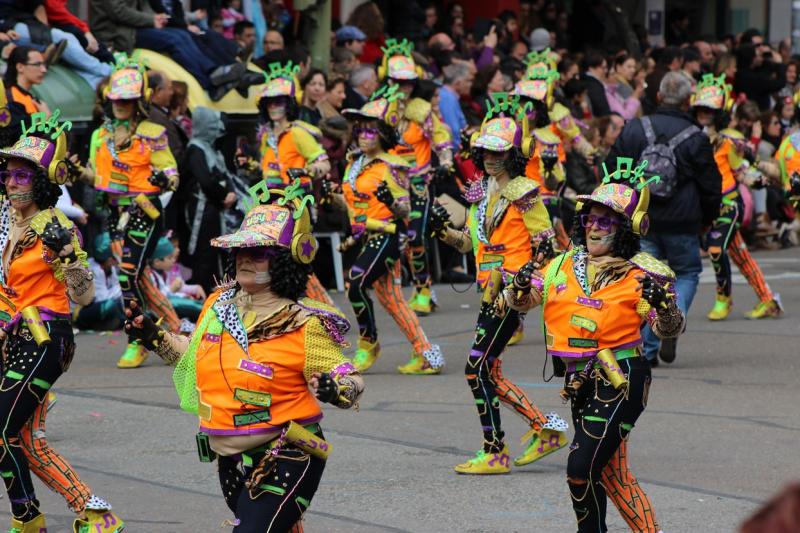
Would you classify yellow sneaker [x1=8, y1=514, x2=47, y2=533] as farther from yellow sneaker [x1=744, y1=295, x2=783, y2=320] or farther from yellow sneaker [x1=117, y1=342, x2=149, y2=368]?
yellow sneaker [x1=744, y1=295, x2=783, y2=320]

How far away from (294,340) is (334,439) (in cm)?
352

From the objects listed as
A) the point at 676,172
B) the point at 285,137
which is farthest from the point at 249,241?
the point at 285,137

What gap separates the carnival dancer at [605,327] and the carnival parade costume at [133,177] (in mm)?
5195

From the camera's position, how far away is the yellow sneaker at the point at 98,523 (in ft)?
21.1

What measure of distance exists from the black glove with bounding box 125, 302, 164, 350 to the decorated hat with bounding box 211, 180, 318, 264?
35cm

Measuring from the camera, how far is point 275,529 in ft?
16.3

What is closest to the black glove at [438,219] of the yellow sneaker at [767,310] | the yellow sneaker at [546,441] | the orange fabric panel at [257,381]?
the yellow sneaker at [546,441]

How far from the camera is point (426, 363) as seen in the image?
10648mm

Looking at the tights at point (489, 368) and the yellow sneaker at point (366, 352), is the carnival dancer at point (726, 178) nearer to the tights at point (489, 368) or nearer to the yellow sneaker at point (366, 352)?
the yellow sneaker at point (366, 352)

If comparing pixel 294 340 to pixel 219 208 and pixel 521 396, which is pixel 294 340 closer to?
pixel 521 396

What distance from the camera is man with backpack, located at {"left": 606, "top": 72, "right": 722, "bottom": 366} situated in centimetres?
1017

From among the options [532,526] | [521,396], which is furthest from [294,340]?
[521,396]

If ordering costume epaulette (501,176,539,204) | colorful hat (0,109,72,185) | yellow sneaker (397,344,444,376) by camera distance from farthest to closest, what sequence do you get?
yellow sneaker (397,344,444,376)
costume epaulette (501,176,539,204)
colorful hat (0,109,72,185)

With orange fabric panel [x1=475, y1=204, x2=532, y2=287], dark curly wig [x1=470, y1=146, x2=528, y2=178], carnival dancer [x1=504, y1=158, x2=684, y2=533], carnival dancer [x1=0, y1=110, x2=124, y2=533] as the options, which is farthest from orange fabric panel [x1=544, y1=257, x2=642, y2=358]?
dark curly wig [x1=470, y1=146, x2=528, y2=178]
